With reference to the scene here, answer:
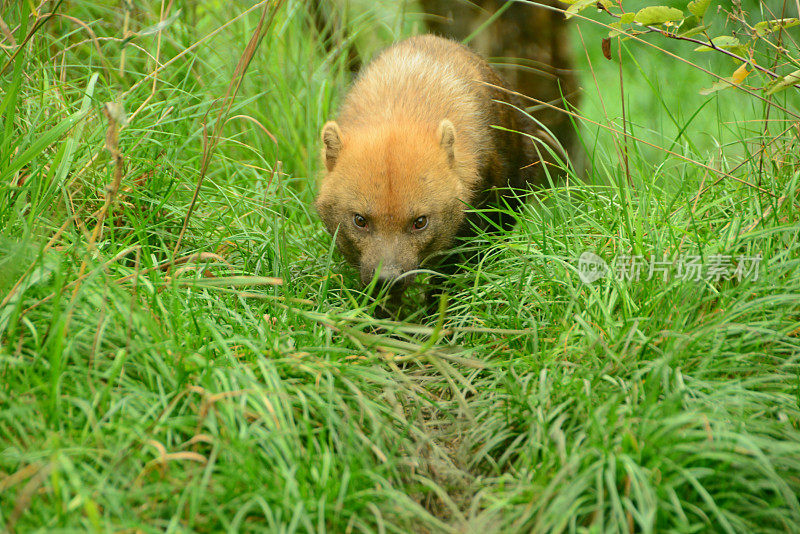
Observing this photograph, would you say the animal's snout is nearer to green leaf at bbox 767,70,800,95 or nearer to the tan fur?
the tan fur

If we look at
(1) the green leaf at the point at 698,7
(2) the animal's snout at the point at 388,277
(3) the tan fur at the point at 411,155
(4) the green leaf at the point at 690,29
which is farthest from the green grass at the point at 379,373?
(1) the green leaf at the point at 698,7

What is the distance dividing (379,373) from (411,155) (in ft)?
4.87

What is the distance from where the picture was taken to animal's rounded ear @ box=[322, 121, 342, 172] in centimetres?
425

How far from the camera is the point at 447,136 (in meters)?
4.21

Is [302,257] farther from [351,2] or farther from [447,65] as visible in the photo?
[351,2]

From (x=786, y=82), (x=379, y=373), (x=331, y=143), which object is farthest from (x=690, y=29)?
(x=379, y=373)

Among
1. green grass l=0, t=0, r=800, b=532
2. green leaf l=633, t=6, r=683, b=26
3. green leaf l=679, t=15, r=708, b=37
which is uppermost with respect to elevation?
green leaf l=633, t=6, r=683, b=26

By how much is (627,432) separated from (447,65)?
3087 millimetres

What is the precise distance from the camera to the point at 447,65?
482 cm

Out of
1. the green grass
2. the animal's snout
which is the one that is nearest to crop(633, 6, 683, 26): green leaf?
the green grass

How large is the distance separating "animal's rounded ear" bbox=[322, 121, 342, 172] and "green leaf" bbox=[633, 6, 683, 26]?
5.79 ft

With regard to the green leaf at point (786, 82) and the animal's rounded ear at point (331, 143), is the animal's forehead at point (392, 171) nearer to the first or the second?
the animal's rounded ear at point (331, 143)

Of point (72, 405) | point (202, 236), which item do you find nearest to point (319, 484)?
point (72, 405)

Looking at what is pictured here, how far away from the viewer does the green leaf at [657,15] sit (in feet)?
10.6
